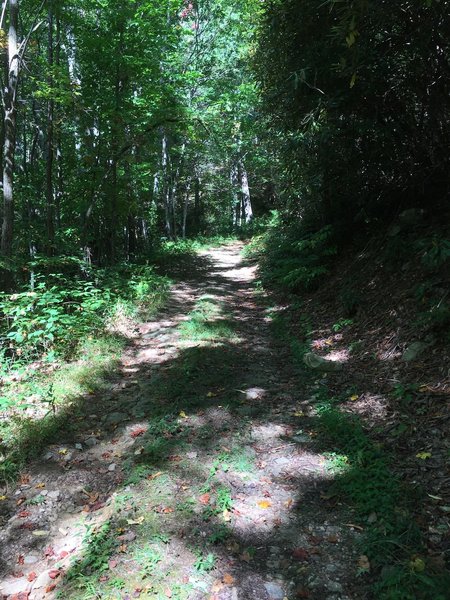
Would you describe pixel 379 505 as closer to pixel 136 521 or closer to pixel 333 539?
pixel 333 539

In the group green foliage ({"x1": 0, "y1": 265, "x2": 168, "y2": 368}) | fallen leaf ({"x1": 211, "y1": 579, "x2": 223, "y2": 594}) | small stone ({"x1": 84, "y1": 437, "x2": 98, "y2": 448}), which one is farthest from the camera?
green foliage ({"x1": 0, "y1": 265, "x2": 168, "y2": 368})

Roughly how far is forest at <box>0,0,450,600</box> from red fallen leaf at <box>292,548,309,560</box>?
0.11 feet

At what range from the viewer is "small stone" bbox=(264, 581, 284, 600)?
8.03ft

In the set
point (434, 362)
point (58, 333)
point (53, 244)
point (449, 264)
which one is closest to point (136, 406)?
point (58, 333)

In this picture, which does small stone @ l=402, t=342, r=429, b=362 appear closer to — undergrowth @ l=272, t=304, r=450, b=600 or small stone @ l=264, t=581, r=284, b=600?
undergrowth @ l=272, t=304, r=450, b=600

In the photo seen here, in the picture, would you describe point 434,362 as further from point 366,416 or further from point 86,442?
point 86,442

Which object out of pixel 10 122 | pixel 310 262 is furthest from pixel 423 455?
pixel 10 122

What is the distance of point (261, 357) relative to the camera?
20.6 feet

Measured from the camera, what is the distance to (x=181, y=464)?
3.74 m

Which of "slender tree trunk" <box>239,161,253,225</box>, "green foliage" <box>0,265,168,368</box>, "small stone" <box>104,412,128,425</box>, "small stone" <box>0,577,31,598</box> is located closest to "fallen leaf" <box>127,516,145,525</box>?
"small stone" <box>0,577,31,598</box>

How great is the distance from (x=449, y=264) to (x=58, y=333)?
5.58 metres

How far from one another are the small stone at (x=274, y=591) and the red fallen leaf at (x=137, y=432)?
2202mm

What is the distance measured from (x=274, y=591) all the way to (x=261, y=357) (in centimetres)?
391

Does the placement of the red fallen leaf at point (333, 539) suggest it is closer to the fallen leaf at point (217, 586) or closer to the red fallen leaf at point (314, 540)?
the red fallen leaf at point (314, 540)
